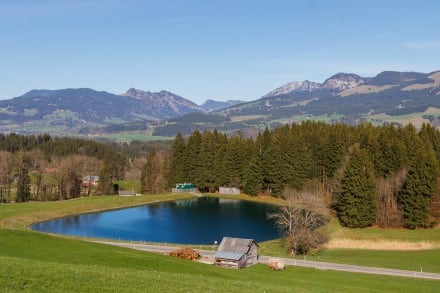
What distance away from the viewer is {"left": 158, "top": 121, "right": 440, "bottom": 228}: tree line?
75438 mm

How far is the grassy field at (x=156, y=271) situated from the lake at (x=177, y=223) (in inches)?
353

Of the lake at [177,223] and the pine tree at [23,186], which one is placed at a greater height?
the pine tree at [23,186]

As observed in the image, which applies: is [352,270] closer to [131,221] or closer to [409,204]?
[409,204]

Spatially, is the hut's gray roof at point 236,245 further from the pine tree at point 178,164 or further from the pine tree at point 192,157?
the pine tree at point 178,164

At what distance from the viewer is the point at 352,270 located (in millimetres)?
50594

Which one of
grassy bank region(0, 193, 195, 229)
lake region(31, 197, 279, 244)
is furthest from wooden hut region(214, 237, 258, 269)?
grassy bank region(0, 193, 195, 229)

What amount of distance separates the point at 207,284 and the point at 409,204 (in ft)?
174

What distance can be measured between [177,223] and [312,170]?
1335 inches

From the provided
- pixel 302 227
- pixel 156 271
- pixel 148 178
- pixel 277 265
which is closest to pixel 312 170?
pixel 302 227

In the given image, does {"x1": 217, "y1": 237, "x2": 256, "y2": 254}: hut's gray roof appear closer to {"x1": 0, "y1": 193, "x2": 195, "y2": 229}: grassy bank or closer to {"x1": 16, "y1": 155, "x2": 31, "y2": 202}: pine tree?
{"x1": 0, "y1": 193, "x2": 195, "y2": 229}: grassy bank

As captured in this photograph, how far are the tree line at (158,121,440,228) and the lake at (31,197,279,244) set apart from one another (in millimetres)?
10134

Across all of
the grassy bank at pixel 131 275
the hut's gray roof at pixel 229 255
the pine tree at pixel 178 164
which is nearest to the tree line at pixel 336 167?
the pine tree at pixel 178 164

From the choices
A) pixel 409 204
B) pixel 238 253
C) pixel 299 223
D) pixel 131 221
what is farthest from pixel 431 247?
pixel 131 221

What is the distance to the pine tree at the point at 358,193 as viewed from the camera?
250ft
